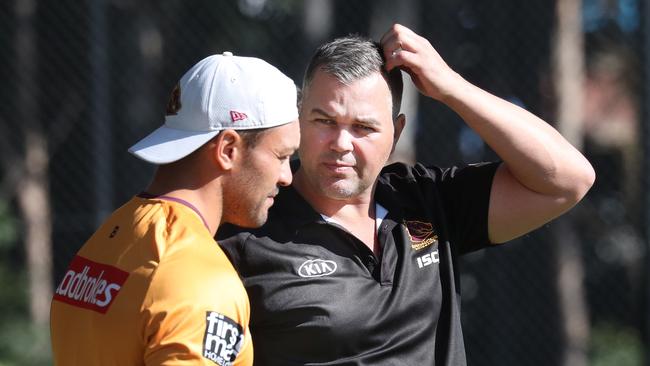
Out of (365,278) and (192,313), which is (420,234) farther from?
(192,313)

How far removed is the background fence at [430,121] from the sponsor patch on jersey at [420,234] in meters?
3.04

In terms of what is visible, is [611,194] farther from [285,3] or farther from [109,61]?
[109,61]

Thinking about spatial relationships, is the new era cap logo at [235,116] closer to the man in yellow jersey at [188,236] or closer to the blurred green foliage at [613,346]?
the man in yellow jersey at [188,236]

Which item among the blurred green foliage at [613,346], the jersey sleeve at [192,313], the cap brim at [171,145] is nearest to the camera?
the jersey sleeve at [192,313]

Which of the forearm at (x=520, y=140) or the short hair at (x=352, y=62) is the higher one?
the short hair at (x=352, y=62)

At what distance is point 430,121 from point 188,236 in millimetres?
4417

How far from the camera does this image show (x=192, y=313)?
2.18 metres

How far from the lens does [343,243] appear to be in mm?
3055

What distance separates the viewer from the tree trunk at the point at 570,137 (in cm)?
666

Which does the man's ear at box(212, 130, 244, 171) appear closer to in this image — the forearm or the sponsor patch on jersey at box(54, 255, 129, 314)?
the sponsor patch on jersey at box(54, 255, 129, 314)

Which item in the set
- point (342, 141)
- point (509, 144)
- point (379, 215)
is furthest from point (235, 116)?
point (509, 144)

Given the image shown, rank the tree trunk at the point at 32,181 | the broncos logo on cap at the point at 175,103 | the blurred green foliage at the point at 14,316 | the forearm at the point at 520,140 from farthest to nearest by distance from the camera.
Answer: the tree trunk at the point at 32,181, the blurred green foliage at the point at 14,316, the forearm at the point at 520,140, the broncos logo on cap at the point at 175,103

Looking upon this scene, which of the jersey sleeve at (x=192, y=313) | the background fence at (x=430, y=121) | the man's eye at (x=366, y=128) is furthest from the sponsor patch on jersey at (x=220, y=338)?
the background fence at (x=430, y=121)

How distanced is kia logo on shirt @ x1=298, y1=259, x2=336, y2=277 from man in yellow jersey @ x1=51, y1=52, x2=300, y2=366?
A: 39 centimetres
